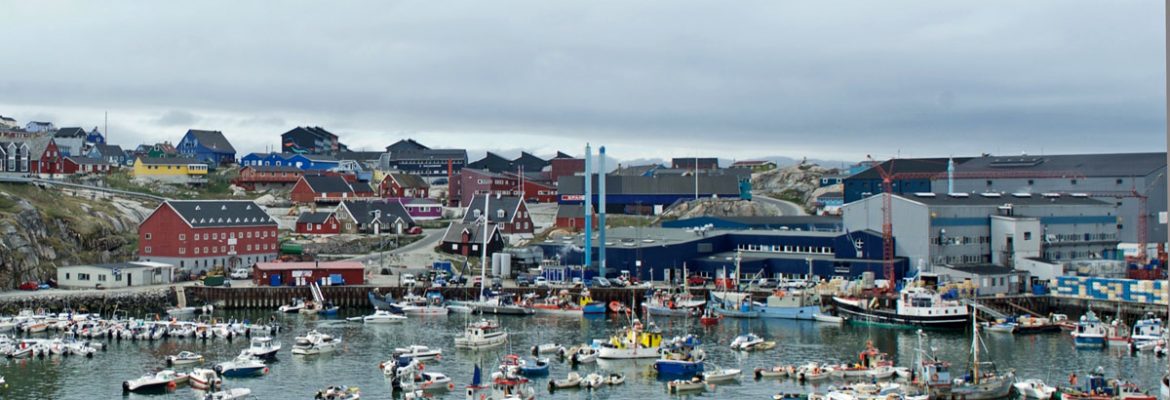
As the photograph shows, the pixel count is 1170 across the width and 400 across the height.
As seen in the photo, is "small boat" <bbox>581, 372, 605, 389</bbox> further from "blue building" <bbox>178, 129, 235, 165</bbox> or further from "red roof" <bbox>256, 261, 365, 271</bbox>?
"blue building" <bbox>178, 129, 235, 165</bbox>

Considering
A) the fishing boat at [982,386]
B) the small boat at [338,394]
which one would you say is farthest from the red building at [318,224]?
the fishing boat at [982,386]

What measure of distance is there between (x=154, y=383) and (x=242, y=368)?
2.61 metres

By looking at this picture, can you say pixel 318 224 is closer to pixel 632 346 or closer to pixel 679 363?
pixel 632 346

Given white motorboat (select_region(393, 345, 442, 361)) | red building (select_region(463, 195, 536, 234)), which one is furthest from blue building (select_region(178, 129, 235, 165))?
white motorboat (select_region(393, 345, 442, 361))

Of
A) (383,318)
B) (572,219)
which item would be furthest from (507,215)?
(383,318)

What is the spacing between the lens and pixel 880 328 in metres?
41.9

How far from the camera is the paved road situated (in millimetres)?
76562

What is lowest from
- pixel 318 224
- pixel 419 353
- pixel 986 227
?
pixel 419 353

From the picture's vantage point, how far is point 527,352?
117 feet

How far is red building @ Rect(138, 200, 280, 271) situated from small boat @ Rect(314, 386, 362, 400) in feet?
88.6

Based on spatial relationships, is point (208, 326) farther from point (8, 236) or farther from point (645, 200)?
point (645, 200)

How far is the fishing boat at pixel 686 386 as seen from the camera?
99.5 feet

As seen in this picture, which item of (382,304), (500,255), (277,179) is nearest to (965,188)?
(500,255)

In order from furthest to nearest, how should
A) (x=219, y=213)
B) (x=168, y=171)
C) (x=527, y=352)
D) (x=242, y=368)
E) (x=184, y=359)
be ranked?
(x=168, y=171)
(x=219, y=213)
(x=527, y=352)
(x=184, y=359)
(x=242, y=368)
